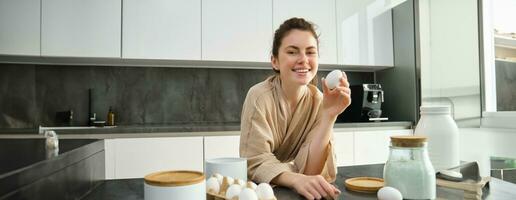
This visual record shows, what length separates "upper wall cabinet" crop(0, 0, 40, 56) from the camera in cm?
234

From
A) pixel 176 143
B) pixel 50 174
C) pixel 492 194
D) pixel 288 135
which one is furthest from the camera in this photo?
pixel 176 143

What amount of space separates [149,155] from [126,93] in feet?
2.66

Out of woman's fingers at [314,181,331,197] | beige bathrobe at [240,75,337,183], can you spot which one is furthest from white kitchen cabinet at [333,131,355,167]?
woman's fingers at [314,181,331,197]

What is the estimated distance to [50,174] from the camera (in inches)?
28.8

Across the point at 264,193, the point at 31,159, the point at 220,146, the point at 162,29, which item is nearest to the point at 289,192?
the point at 264,193

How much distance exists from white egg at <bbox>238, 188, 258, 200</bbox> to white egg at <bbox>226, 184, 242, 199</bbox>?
13 millimetres

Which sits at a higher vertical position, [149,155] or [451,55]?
[451,55]

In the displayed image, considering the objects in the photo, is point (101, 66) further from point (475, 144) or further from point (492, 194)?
point (475, 144)

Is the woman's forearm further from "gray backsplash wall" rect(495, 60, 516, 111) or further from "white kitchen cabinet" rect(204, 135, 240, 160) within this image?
"gray backsplash wall" rect(495, 60, 516, 111)

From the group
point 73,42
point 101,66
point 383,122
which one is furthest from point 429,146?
point 101,66

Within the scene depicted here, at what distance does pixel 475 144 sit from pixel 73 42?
3.01m

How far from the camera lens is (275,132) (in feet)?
4.11

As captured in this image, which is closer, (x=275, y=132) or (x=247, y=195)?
(x=247, y=195)

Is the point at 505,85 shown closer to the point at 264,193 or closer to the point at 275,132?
the point at 275,132
